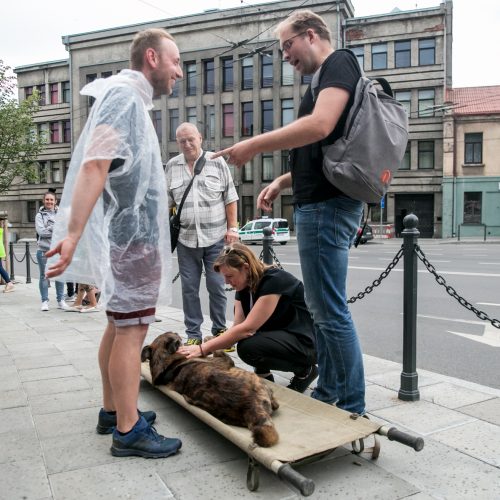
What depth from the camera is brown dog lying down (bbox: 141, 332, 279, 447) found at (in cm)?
252

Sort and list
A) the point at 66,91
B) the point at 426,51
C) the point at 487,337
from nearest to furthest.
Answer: the point at 487,337 < the point at 426,51 < the point at 66,91

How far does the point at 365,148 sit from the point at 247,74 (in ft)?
129

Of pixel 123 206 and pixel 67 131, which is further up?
pixel 67 131

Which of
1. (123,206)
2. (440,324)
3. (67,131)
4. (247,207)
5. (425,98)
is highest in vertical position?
(425,98)

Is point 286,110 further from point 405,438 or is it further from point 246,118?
point 405,438

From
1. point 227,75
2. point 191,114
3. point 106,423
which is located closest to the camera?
point 106,423

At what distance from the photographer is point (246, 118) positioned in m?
40.0

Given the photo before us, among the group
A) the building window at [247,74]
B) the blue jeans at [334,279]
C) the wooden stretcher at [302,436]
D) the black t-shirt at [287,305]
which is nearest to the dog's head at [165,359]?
the wooden stretcher at [302,436]

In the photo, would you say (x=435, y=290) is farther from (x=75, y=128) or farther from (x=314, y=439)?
(x=75, y=128)

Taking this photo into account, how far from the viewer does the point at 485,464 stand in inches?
101

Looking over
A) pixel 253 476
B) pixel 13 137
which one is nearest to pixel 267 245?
pixel 253 476

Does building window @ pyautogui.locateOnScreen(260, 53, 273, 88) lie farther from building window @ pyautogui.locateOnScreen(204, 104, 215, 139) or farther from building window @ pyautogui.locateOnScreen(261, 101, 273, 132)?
building window @ pyautogui.locateOnScreen(204, 104, 215, 139)

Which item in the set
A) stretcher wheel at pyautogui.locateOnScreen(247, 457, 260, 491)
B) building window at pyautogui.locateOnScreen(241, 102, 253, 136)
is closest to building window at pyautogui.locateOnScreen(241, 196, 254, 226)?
building window at pyautogui.locateOnScreen(241, 102, 253, 136)

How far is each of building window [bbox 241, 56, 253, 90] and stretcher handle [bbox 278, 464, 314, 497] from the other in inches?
1568
